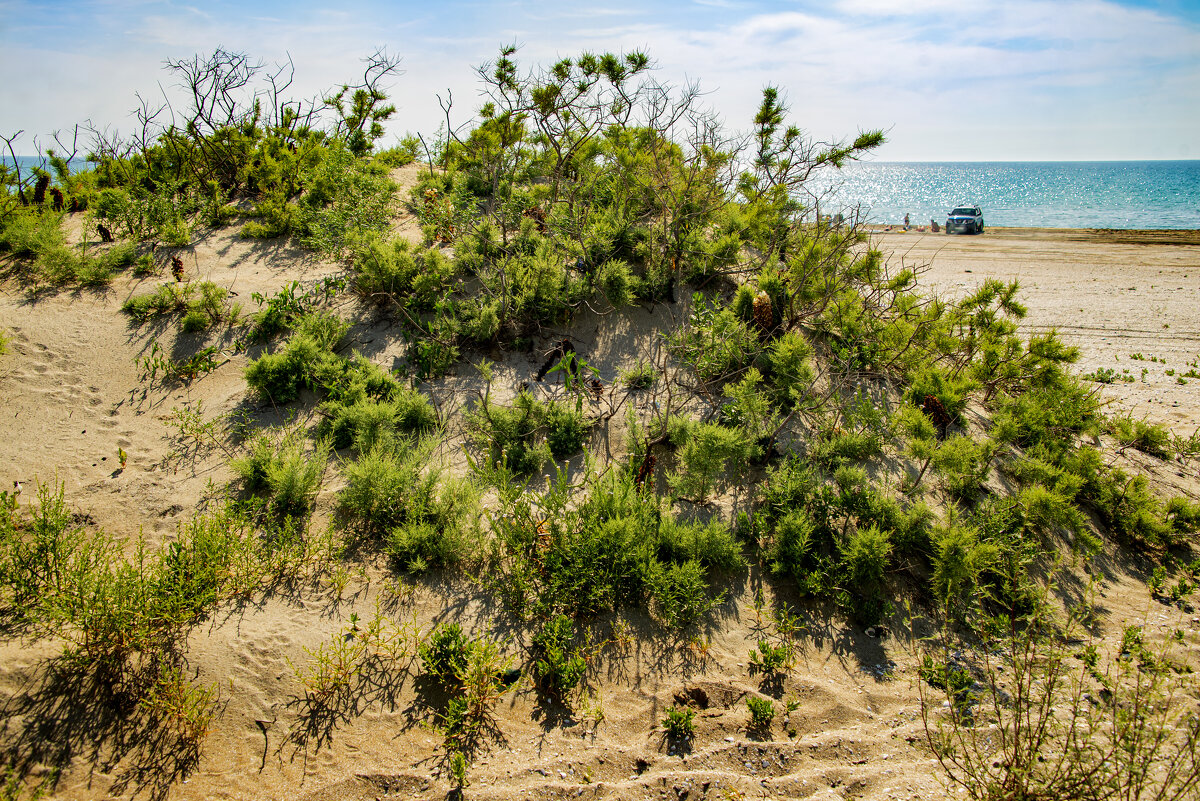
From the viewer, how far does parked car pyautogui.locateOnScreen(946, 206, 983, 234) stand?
2547 cm

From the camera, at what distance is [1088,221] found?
34656mm

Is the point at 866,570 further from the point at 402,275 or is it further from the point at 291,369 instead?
the point at 402,275

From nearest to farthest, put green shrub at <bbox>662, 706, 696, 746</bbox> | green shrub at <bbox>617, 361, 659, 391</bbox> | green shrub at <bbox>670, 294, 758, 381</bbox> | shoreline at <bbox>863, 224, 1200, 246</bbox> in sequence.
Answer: green shrub at <bbox>662, 706, 696, 746</bbox> < green shrub at <bbox>670, 294, 758, 381</bbox> < green shrub at <bbox>617, 361, 659, 391</bbox> < shoreline at <bbox>863, 224, 1200, 246</bbox>

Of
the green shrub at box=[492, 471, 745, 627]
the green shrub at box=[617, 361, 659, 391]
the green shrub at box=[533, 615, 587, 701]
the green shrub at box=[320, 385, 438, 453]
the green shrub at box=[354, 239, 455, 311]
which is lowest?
the green shrub at box=[533, 615, 587, 701]

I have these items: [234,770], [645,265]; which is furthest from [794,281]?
[234,770]

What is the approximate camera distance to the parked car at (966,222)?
25.5m

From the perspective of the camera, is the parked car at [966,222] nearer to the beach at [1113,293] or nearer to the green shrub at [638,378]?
the beach at [1113,293]

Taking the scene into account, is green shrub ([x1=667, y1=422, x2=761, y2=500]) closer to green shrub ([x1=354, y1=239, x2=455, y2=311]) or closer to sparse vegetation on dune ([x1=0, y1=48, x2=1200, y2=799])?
sparse vegetation on dune ([x1=0, y1=48, x2=1200, y2=799])

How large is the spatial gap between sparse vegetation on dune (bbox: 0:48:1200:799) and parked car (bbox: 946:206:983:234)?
886 inches

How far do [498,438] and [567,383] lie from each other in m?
0.91

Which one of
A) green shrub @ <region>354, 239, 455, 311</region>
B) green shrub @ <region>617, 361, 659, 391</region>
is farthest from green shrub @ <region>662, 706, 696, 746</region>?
green shrub @ <region>354, 239, 455, 311</region>

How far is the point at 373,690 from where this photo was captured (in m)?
3.28

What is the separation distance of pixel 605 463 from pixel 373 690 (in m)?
2.61

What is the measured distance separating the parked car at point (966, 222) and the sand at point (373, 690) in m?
24.2
